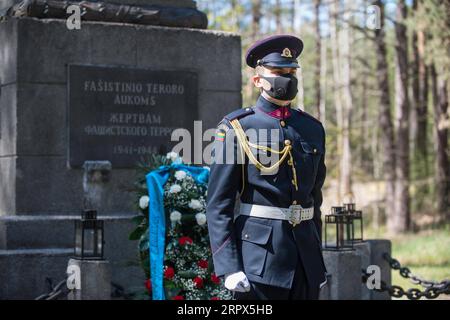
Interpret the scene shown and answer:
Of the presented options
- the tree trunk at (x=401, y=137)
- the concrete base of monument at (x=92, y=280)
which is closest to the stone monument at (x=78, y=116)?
the concrete base of monument at (x=92, y=280)

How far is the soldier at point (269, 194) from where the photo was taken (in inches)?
213

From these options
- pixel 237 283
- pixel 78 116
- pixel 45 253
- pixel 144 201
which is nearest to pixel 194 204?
pixel 144 201

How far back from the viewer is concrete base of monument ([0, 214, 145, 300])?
8.16m

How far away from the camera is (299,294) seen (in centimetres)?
551

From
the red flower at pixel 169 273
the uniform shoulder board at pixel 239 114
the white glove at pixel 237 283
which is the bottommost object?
the red flower at pixel 169 273

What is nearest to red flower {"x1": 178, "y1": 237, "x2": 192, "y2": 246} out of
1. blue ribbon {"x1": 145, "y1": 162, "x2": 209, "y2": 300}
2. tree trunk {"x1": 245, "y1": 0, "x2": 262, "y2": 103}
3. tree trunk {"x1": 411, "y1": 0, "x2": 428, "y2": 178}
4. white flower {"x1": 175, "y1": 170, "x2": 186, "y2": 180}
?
blue ribbon {"x1": 145, "y1": 162, "x2": 209, "y2": 300}

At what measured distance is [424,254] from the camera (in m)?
15.1

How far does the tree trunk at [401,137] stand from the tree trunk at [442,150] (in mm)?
1182

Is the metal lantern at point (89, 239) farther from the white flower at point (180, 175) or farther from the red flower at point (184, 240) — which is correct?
the white flower at point (180, 175)

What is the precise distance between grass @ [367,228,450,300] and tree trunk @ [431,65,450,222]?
8.51 ft
